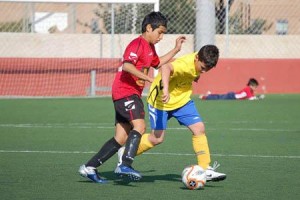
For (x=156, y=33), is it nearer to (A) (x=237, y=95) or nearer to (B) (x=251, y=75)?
(A) (x=237, y=95)

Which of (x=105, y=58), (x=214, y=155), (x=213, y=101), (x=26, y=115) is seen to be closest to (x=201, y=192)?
(x=214, y=155)

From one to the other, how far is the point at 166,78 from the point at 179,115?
2.06 ft

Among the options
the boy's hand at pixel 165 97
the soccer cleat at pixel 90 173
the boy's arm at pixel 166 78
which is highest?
the boy's arm at pixel 166 78

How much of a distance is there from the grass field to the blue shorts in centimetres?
59

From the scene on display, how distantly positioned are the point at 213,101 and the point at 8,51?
25.4 ft

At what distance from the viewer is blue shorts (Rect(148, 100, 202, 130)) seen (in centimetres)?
997

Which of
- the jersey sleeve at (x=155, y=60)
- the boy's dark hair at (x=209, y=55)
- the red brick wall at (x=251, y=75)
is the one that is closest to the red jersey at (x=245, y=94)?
the red brick wall at (x=251, y=75)

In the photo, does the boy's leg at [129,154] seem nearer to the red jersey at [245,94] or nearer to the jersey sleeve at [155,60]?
the jersey sleeve at [155,60]

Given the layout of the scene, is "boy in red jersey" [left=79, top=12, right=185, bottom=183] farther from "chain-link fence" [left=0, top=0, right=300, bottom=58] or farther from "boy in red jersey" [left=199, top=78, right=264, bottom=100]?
"chain-link fence" [left=0, top=0, right=300, bottom=58]

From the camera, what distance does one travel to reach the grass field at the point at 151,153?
9156 millimetres

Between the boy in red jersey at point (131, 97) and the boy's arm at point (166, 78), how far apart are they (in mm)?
191

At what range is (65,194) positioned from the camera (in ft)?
29.0

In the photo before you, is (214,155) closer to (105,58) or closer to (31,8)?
(105,58)

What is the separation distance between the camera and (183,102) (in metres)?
10.0
